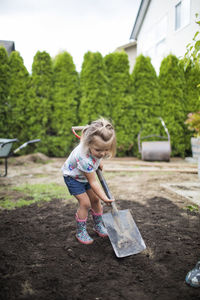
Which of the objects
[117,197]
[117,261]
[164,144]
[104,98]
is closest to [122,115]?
[104,98]

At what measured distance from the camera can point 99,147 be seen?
167 cm

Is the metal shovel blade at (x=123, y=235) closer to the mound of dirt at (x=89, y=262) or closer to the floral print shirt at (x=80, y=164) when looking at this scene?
the mound of dirt at (x=89, y=262)

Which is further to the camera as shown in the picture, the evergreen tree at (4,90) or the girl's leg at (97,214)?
the evergreen tree at (4,90)

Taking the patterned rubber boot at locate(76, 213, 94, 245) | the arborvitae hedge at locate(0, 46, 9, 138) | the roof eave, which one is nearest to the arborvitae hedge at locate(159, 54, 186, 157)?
the arborvitae hedge at locate(0, 46, 9, 138)

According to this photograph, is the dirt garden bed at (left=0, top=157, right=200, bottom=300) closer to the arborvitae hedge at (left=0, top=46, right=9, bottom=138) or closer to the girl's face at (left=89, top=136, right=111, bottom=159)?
the girl's face at (left=89, top=136, right=111, bottom=159)

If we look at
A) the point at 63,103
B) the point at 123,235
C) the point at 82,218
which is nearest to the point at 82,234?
the point at 82,218

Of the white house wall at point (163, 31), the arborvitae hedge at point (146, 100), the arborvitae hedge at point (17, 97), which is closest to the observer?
the arborvitae hedge at point (17, 97)

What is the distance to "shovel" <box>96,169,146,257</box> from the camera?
1643 millimetres

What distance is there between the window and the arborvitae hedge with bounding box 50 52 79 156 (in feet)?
14.7

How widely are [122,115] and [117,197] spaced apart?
4.17 m

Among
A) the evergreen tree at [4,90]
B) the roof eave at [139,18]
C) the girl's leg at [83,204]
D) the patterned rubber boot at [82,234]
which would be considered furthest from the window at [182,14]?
the patterned rubber boot at [82,234]

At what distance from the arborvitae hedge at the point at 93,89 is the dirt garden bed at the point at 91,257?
421cm

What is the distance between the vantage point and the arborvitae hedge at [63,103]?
668 centimetres

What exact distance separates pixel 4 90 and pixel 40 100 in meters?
0.97
